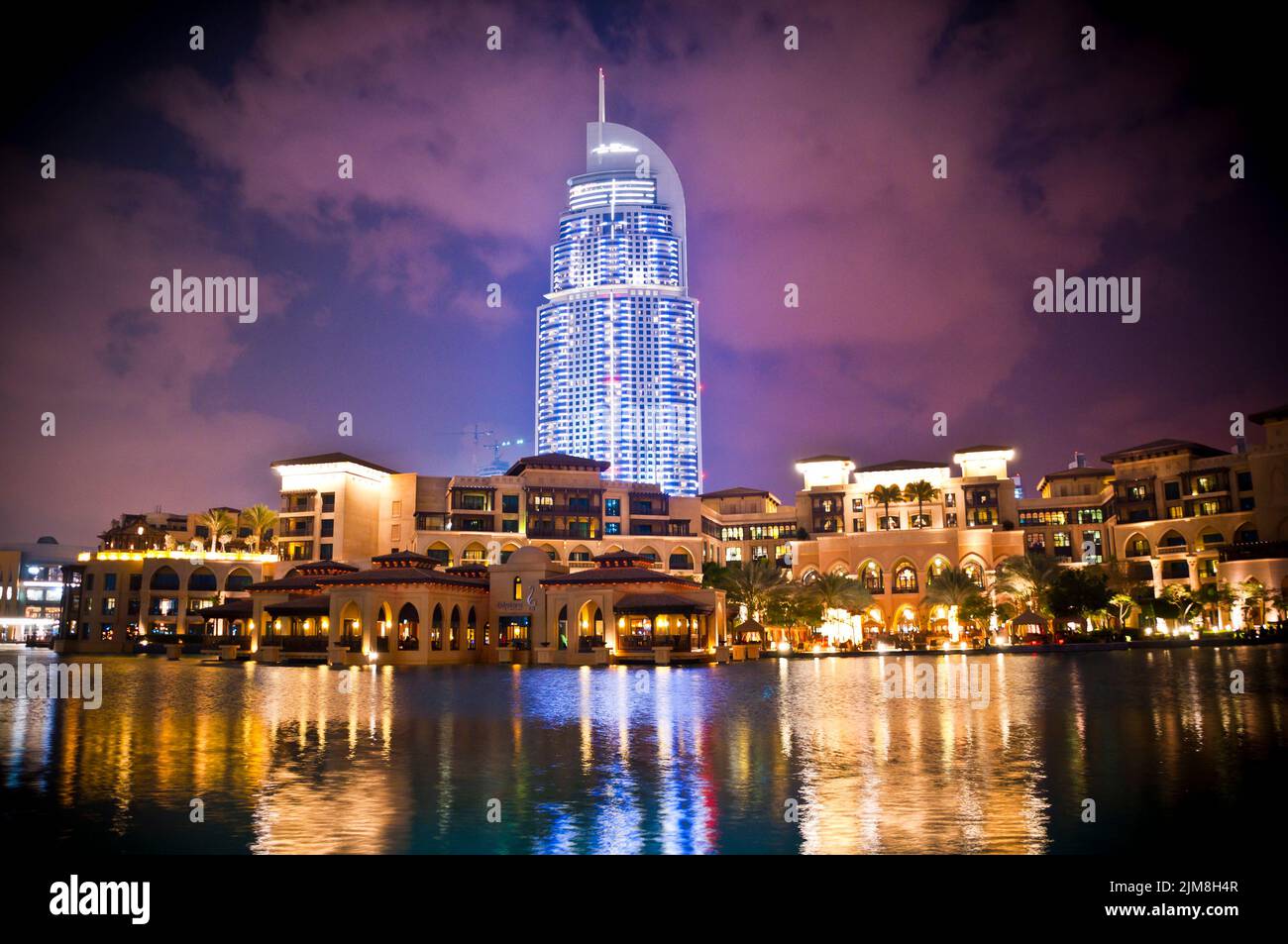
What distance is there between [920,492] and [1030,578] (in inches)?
861

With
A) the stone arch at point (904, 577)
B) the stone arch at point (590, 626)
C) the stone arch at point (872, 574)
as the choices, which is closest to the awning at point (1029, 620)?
the stone arch at point (904, 577)

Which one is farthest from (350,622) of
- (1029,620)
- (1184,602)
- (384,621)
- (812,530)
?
(1184,602)

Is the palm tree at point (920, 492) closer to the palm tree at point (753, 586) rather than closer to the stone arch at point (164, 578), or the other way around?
the palm tree at point (753, 586)

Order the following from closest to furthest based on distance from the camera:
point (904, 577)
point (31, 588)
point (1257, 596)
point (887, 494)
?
point (1257, 596), point (904, 577), point (887, 494), point (31, 588)

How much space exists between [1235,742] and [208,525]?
125454 millimetres

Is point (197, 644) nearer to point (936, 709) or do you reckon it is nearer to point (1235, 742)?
point (936, 709)

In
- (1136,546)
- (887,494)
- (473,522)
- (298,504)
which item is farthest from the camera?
(887,494)

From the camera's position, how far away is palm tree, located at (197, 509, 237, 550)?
385 ft

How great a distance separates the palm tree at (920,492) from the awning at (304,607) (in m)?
69.2

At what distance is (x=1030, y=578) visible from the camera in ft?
297

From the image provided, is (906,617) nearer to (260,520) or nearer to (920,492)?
(920,492)

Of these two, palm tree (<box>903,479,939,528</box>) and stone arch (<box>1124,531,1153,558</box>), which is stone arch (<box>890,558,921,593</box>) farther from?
stone arch (<box>1124,531,1153,558</box>)

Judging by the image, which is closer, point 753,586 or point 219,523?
point 753,586
